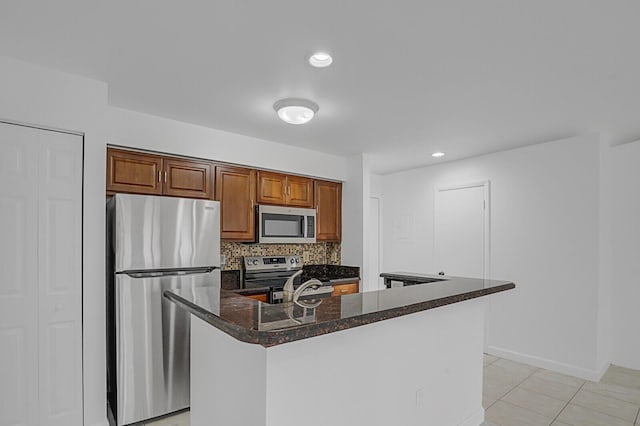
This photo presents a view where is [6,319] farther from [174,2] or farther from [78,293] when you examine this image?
[174,2]

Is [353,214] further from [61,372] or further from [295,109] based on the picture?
[61,372]

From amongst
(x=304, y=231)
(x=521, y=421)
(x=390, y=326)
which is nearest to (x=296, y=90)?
(x=390, y=326)

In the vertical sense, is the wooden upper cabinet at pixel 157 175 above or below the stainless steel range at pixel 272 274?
above

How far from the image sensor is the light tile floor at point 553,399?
2.78m

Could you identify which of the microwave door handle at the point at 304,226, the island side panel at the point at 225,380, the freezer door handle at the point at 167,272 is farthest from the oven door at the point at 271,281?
the island side panel at the point at 225,380

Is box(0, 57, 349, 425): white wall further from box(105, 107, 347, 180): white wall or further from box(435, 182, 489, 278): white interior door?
box(435, 182, 489, 278): white interior door

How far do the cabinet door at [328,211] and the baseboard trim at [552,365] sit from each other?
2.31m

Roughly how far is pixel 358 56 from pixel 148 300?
89.1 inches

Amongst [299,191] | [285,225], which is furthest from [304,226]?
[299,191]

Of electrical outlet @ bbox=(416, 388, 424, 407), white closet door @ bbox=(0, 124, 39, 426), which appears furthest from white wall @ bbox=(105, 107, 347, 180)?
electrical outlet @ bbox=(416, 388, 424, 407)

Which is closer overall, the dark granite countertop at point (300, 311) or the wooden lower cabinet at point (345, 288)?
the dark granite countertop at point (300, 311)

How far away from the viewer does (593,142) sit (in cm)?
361

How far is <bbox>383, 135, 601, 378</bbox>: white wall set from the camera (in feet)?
11.9

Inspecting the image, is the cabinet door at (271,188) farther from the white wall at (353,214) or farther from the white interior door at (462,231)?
the white interior door at (462,231)
